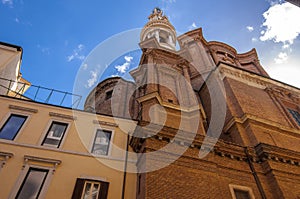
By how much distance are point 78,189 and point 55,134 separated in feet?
12.6

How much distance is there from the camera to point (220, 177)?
32.2 ft

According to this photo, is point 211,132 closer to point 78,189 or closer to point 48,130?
point 78,189

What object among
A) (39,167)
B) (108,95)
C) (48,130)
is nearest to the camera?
(39,167)

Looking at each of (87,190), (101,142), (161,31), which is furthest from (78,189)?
(161,31)

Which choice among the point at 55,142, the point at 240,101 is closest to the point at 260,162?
the point at 240,101

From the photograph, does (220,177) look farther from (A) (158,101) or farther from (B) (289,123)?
(B) (289,123)

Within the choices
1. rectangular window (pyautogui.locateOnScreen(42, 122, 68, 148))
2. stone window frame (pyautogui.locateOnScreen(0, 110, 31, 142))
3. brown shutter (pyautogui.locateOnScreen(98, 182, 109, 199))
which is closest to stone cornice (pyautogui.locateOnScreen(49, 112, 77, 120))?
rectangular window (pyautogui.locateOnScreen(42, 122, 68, 148))

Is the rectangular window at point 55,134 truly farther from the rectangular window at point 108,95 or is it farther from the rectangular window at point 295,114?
the rectangular window at point 295,114

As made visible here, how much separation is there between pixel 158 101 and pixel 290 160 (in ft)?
25.5

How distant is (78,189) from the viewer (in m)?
9.22

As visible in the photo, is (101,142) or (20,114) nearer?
(20,114)

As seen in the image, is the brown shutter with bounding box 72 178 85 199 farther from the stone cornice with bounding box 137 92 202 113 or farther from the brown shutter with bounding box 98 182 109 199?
the stone cornice with bounding box 137 92 202 113

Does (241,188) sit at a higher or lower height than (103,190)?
higher

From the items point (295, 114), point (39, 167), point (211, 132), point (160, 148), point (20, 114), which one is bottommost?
point (39, 167)
